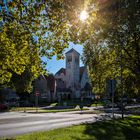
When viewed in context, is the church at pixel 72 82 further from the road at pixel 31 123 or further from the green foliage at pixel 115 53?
the road at pixel 31 123

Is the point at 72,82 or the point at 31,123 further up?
the point at 72,82

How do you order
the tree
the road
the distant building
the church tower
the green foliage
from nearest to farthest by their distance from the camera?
the tree, the road, the green foliage, the distant building, the church tower

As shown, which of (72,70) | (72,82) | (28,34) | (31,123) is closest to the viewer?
(28,34)

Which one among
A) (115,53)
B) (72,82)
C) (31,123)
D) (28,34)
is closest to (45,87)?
(72,82)

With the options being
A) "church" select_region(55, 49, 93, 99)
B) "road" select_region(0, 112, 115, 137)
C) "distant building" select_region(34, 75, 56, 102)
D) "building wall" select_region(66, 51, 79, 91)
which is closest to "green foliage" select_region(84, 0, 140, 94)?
"road" select_region(0, 112, 115, 137)

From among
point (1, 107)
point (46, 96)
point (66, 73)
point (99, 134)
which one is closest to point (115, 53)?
point (99, 134)

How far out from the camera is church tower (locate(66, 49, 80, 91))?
331 feet

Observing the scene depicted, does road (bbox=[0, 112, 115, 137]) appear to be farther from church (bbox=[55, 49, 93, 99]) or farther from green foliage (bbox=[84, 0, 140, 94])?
church (bbox=[55, 49, 93, 99])

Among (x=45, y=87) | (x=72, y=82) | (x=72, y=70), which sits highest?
(x=72, y=70)

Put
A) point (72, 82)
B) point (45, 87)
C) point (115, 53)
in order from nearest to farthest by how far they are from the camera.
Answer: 1. point (115, 53)
2. point (45, 87)
3. point (72, 82)

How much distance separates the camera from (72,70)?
101750 millimetres

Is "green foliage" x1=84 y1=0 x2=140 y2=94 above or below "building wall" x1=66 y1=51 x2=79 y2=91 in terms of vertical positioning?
below

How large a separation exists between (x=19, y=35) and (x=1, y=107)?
1629 inches

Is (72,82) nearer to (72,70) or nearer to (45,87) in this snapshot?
(72,70)
